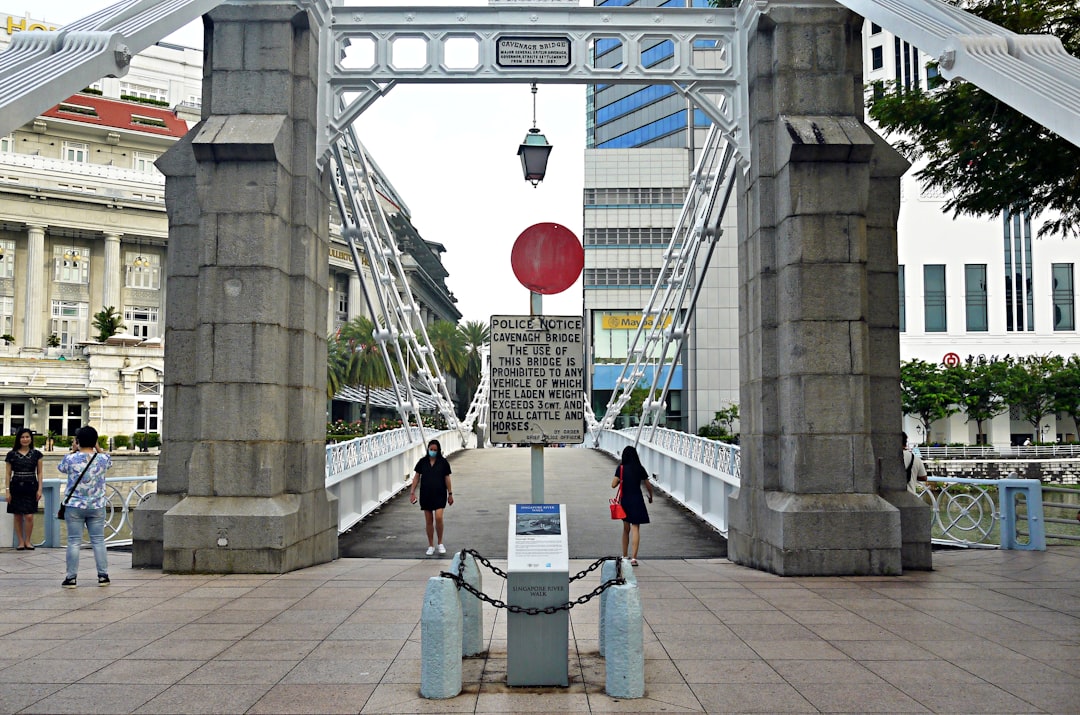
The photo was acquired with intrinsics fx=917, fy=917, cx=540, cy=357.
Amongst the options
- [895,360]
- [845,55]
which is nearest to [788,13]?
[845,55]

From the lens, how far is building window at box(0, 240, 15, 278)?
66312 mm

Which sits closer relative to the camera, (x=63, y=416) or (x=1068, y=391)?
(x=63, y=416)

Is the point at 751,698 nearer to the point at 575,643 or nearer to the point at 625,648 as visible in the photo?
the point at 625,648

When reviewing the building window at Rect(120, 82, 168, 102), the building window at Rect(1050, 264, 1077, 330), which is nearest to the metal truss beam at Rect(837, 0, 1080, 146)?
the building window at Rect(1050, 264, 1077, 330)

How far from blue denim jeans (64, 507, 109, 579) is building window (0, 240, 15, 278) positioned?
6619cm

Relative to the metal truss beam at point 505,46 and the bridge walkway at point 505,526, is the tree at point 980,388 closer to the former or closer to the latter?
the bridge walkway at point 505,526

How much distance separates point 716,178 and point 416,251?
278 ft

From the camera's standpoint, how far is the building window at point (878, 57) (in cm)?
7194

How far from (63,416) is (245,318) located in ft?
166

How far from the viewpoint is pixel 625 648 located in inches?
229

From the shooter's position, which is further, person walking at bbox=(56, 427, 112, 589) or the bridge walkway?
the bridge walkway

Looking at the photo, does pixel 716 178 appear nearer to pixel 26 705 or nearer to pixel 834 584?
pixel 834 584

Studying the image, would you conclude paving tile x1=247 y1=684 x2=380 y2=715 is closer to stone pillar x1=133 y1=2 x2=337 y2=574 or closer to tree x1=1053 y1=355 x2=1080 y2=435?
stone pillar x1=133 y1=2 x2=337 y2=574

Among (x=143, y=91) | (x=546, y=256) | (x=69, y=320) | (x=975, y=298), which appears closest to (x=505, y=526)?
(x=546, y=256)
